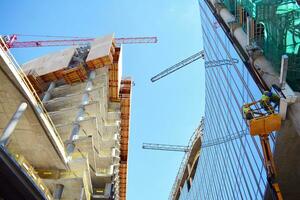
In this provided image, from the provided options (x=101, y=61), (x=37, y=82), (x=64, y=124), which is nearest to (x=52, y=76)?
(x=37, y=82)

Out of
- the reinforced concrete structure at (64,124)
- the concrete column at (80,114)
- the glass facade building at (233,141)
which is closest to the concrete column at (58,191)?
the reinforced concrete structure at (64,124)

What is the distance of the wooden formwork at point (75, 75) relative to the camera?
151 ft

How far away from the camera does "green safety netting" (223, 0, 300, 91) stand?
14820mm

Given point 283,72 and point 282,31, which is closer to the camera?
point 283,72

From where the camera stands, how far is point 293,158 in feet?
50.2

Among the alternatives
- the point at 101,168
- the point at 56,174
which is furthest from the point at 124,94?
the point at 56,174

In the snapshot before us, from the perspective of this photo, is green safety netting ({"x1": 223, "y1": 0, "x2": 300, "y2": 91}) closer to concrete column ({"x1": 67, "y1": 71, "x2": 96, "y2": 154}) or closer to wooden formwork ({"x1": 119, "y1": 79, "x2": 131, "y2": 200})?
concrete column ({"x1": 67, "y1": 71, "x2": 96, "y2": 154})

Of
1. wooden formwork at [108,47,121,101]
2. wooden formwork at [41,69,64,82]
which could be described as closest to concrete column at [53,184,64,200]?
wooden formwork at [41,69,64,82]

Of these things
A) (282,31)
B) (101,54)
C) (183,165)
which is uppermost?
(282,31)

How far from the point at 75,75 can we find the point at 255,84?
3294cm

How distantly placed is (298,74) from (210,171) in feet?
81.4

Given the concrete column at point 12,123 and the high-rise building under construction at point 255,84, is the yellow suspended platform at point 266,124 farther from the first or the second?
the concrete column at point 12,123

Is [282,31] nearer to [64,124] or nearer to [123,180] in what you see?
[64,124]

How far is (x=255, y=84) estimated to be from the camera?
685 inches
